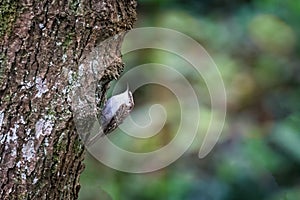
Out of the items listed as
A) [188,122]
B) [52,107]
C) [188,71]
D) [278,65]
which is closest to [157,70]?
[188,71]

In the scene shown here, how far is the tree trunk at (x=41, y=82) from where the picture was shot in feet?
3.74

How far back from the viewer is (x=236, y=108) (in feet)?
10.4

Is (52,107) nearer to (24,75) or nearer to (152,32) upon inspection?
(24,75)

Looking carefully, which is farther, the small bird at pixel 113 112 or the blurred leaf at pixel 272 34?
the blurred leaf at pixel 272 34

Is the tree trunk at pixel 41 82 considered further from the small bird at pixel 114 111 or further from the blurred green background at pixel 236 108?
the blurred green background at pixel 236 108

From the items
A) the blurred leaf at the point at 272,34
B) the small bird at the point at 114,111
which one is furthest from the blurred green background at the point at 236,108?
the small bird at the point at 114,111

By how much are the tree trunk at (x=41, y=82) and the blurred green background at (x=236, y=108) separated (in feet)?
3.86

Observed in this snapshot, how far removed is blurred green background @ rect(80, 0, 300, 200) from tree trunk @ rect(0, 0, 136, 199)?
1178mm

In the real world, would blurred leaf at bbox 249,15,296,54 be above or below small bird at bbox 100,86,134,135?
below

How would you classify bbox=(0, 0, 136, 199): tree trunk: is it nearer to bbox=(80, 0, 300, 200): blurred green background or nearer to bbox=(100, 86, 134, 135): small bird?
bbox=(100, 86, 134, 135): small bird

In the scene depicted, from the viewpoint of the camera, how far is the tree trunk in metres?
1.14

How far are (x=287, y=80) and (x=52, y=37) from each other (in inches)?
91.3

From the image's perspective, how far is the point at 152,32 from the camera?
3.16m

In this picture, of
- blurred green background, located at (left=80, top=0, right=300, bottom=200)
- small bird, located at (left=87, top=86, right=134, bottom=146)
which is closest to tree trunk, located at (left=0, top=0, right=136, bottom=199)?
small bird, located at (left=87, top=86, right=134, bottom=146)
